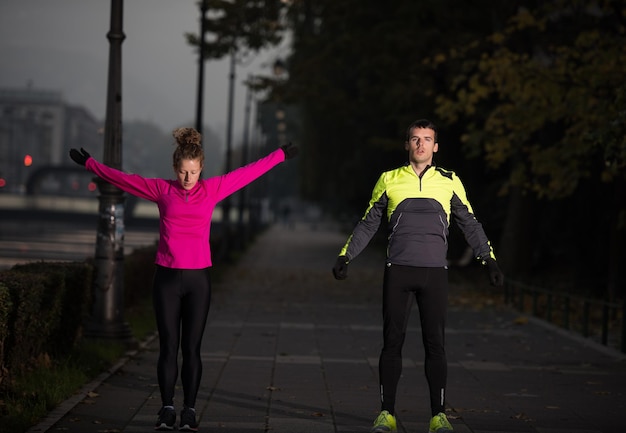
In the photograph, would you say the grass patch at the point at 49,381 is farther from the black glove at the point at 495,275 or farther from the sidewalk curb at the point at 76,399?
the black glove at the point at 495,275

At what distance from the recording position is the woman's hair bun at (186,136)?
7.29m

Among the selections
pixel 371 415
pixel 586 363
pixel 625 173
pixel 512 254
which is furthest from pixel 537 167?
pixel 371 415

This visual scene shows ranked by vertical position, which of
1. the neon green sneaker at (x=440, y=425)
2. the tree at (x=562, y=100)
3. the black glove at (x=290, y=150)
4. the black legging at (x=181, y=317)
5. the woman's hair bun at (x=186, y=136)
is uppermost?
the tree at (x=562, y=100)

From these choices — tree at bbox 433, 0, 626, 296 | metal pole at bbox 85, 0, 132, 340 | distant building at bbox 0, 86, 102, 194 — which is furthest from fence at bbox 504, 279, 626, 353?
distant building at bbox 0, 86, 102, 194

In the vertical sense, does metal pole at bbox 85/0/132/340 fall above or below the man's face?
below

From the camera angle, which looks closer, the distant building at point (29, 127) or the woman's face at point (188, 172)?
the woman's face at point (188, 172)

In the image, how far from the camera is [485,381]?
1085 centimetres

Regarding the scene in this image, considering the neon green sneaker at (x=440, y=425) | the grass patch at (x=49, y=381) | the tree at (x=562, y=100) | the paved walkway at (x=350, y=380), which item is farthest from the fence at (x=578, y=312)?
the neon green sneaker at (x=440, y=425)

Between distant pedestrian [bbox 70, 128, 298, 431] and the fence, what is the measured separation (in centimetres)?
748

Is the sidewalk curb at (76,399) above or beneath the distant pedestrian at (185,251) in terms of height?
beneath

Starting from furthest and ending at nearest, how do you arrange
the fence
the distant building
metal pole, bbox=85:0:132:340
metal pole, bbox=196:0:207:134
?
the distant building → metal pole, bbox=196:0:207:134 → the fence → metal pole, bbox=85:0:132:340

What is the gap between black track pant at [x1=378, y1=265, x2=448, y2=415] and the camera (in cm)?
724

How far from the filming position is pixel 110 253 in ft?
41.1

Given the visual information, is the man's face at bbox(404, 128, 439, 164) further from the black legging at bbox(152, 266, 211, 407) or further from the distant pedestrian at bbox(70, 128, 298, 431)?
the black legging at bbox(152, 266, 211, 407)
